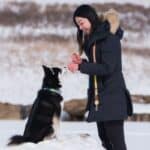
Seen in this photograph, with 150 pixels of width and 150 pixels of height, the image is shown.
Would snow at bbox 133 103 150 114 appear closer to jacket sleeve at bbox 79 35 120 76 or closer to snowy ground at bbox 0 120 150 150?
snowy ground at bbox 0 120 150 150

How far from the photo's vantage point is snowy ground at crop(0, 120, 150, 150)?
13.4ft

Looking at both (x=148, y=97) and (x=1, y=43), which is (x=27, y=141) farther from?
(x=1, y=43)

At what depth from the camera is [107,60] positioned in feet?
11.6

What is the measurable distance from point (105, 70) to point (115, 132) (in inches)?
15.6

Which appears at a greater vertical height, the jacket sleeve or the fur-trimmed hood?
the fur-trimmed hood

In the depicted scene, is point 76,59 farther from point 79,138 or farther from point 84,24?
point 79,138

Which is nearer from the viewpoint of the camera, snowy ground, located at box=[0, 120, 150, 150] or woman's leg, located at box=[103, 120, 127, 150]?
woman's leg, located at box=[103, 120, 127, 150]

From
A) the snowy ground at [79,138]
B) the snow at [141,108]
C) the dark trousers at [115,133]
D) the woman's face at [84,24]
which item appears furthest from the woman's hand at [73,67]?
the snow at [141,108]

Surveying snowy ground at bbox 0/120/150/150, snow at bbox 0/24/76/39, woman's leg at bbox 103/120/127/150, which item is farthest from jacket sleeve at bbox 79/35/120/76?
snow at bbox 0/24/76/39

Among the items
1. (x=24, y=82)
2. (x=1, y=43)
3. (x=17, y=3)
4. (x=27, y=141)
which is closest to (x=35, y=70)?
(x=24, y=82)

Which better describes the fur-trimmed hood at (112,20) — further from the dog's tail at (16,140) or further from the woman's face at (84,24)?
the dog's tail at (16,140)

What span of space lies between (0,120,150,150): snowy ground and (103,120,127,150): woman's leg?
38 centimetres

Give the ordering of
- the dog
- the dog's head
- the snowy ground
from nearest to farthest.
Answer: the snowy ground
the dog
the dog's head

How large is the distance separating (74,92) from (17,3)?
9.56ft
